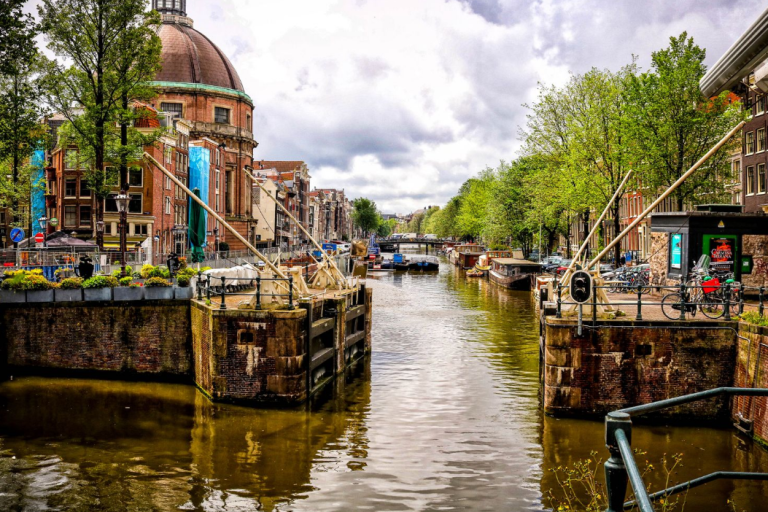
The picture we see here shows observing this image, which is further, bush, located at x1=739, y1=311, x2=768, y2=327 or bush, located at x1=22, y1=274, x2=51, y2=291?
bush, located at x1=22, y1=274, x2=51, y2=291

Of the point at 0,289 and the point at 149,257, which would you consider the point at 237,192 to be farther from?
the point at 0,289

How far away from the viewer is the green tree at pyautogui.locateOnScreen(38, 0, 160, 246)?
102 ft

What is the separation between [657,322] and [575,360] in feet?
7.60

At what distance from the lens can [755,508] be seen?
13.1m

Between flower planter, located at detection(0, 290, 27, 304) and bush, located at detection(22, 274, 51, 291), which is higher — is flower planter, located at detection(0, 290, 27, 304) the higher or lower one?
the lower one

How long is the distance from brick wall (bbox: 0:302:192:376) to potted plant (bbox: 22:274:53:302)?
0.80ft

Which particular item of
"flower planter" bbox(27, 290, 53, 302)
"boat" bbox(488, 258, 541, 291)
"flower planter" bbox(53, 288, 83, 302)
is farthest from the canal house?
"boat" bbox(488, 258, 541, 291)

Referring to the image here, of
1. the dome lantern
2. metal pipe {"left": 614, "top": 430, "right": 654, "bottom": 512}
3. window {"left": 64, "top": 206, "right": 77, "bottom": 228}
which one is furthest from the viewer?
the dome lantern

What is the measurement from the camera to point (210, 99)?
90625mm

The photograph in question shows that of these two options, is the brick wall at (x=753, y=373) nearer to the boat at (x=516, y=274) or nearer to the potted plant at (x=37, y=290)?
the potted plant at (x=37, y=290)

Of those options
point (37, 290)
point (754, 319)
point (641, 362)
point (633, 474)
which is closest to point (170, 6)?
point (37, 290)

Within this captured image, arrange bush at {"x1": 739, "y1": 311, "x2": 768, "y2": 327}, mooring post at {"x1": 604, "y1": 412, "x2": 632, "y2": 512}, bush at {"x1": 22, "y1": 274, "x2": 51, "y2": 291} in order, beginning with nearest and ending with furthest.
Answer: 1. mooring post at {"x1": 604, "y1": 412, "x2": 632, "y2": 512}
2. bush at {"x1": 739, "y1": 311, "x2": 768, "y2": 327}
3. bush at {"x1": 22, "y1": 274, "x2": 51, "y2": 291}

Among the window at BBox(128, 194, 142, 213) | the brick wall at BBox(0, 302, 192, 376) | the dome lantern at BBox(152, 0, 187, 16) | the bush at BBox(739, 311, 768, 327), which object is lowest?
the brick wall at BBox(0, 302, 192, 376)

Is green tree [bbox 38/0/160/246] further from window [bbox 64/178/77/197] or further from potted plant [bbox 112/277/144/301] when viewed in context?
window [bbox 64/178/77/197]
